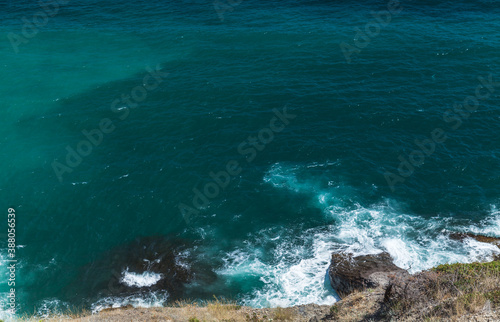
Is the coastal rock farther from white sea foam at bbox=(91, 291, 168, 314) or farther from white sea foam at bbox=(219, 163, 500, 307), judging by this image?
white sea foam at bbox=(91, 291, 168, 314)

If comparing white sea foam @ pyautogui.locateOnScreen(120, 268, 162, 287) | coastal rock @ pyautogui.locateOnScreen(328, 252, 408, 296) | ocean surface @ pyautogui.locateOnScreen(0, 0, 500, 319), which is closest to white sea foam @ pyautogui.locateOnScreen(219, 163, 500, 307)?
ocean surface @ pyautogui.locateOnScreen(0, 0, 500, 319)

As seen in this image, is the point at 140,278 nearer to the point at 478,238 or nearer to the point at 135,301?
the point at 135,301

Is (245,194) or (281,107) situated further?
(281,107)

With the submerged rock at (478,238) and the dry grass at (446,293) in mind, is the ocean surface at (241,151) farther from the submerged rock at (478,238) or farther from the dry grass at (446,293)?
the dry grass at (446,293)

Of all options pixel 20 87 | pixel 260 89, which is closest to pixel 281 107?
pixel 260 89

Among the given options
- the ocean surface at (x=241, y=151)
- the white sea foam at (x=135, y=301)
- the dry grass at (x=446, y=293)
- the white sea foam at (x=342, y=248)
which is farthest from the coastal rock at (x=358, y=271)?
the white sea foam at (x=135, y=301)

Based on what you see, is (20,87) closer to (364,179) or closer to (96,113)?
(96,113)

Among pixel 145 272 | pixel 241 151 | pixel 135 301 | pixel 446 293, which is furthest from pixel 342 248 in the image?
pixel 135 301
